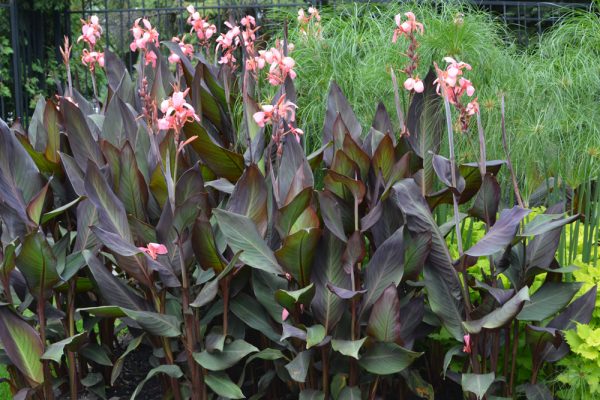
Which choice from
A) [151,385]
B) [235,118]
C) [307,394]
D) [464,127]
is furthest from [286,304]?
[235,118]

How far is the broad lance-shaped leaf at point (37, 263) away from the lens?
289 cm

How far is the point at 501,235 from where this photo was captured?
2.72m

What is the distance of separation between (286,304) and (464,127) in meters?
0.83

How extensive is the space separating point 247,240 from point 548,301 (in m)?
1.07

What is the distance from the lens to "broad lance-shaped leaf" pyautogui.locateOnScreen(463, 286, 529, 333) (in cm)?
261

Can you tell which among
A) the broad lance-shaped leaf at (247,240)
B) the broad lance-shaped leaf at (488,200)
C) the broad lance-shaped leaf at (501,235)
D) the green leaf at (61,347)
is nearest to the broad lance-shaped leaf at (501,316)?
the broad lance-shaped leaf at (501,235)

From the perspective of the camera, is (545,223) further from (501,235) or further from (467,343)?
(467,343)

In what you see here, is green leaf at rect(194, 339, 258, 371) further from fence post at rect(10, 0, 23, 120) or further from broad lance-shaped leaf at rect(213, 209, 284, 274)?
fence post at rect(10, 0, 23, 120)

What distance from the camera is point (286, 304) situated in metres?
2.79

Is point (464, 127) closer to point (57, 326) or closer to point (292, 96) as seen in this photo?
point (292, 96)

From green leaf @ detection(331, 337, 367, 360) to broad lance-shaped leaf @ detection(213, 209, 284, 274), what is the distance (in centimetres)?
31

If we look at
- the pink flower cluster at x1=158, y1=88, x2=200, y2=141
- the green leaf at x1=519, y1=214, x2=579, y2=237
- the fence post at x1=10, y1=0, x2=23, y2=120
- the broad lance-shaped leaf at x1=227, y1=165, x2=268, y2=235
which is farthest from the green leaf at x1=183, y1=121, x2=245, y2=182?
the fence post at x1=10, y1=0, x2=23, y2=120

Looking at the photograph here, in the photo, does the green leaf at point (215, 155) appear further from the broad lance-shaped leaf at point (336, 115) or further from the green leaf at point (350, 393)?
the green leaf at point (350, 393)

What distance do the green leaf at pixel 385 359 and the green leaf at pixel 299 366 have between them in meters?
0.18
